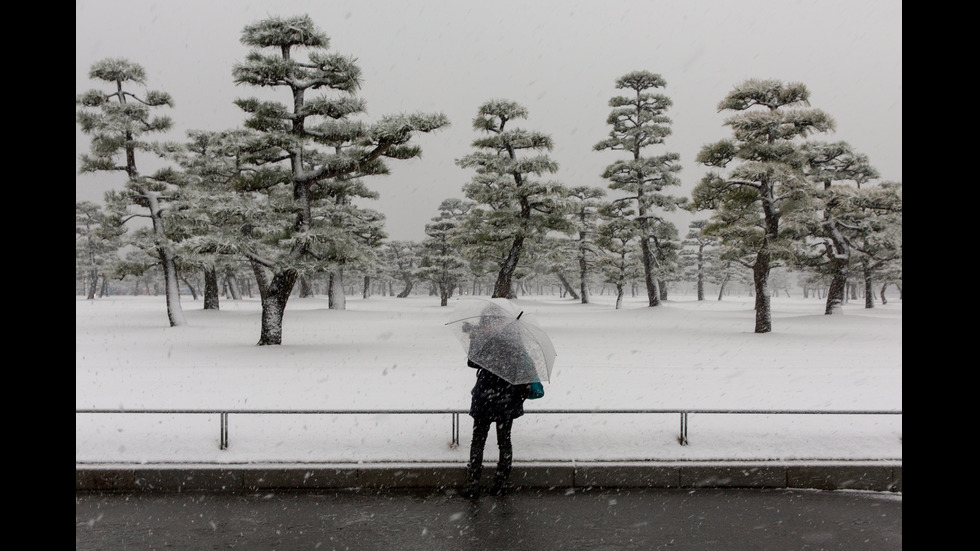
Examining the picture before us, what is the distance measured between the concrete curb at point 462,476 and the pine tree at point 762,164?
53.9 ft

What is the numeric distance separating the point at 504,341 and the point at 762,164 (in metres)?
18.3

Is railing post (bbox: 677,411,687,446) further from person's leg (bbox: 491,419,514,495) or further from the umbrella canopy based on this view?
person's leg (bbox: 491,419,514,495)

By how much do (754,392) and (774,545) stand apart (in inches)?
249

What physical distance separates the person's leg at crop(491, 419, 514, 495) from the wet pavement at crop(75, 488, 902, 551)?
0.13 m

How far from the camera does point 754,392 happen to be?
1038cm

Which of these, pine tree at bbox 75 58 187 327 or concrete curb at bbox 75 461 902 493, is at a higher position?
pine tree at bbox 75 58 187 327

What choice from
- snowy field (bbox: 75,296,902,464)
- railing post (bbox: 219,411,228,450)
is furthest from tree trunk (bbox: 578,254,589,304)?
railing post (bbox: 219,411,228,450)

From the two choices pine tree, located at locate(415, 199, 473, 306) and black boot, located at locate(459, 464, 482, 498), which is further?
pine tree, located at locate(415, 199, 473, 306)

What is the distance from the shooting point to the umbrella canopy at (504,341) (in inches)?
205

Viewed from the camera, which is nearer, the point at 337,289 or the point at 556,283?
the point at 337,289

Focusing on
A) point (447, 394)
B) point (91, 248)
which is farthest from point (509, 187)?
point (91, 248)

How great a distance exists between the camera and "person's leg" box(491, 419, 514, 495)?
17.9 ft
